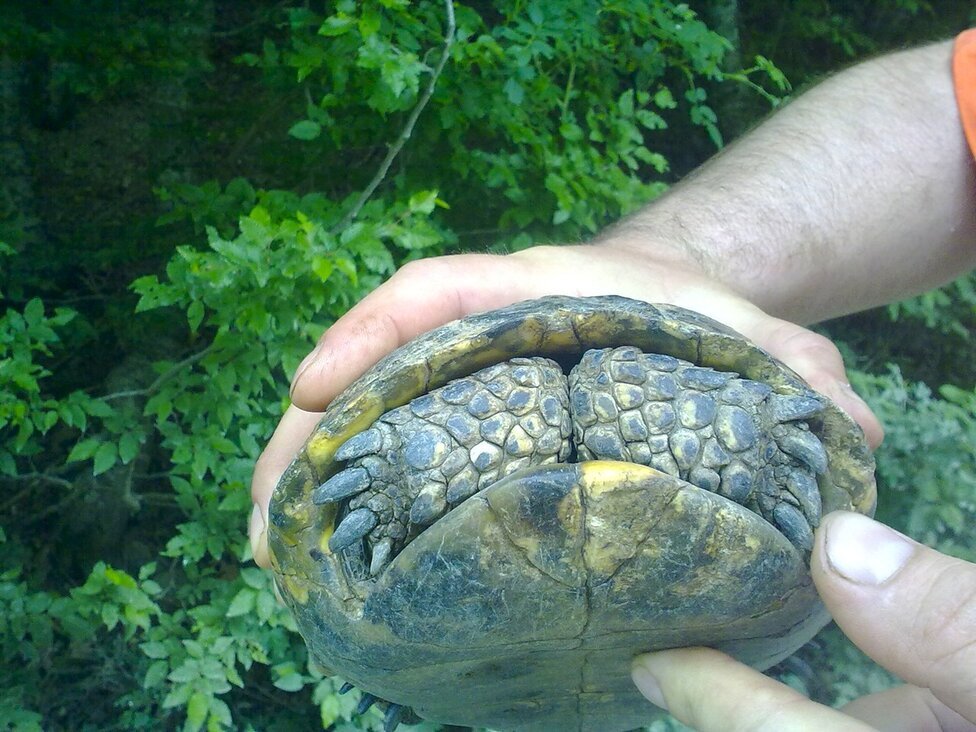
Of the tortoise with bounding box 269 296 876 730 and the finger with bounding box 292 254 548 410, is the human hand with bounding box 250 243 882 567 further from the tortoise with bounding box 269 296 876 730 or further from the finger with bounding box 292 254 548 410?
the tortoise with bounding box 269 296 876 730

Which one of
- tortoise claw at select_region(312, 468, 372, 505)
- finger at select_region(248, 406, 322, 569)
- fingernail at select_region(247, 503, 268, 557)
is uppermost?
tortoise claw at select_region(312, 468, 372, 505)

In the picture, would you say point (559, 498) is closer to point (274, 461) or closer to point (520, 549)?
point (520, 549)

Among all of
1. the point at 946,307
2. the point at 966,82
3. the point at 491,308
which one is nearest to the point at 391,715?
the point at 491,308

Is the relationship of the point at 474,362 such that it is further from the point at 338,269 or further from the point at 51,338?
the point at 51,338

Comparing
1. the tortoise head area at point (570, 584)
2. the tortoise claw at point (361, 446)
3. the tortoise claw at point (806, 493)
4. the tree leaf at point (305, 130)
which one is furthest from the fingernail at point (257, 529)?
the tree leaf at point (305, 130)

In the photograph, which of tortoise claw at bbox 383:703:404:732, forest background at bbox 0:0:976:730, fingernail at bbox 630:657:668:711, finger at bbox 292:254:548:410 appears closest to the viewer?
fingernail at bbox 630:657:668:711

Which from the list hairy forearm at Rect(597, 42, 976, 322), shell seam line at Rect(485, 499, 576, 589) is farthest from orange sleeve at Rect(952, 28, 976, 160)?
shell seam line at Rect(485, 499, 576, 589)
